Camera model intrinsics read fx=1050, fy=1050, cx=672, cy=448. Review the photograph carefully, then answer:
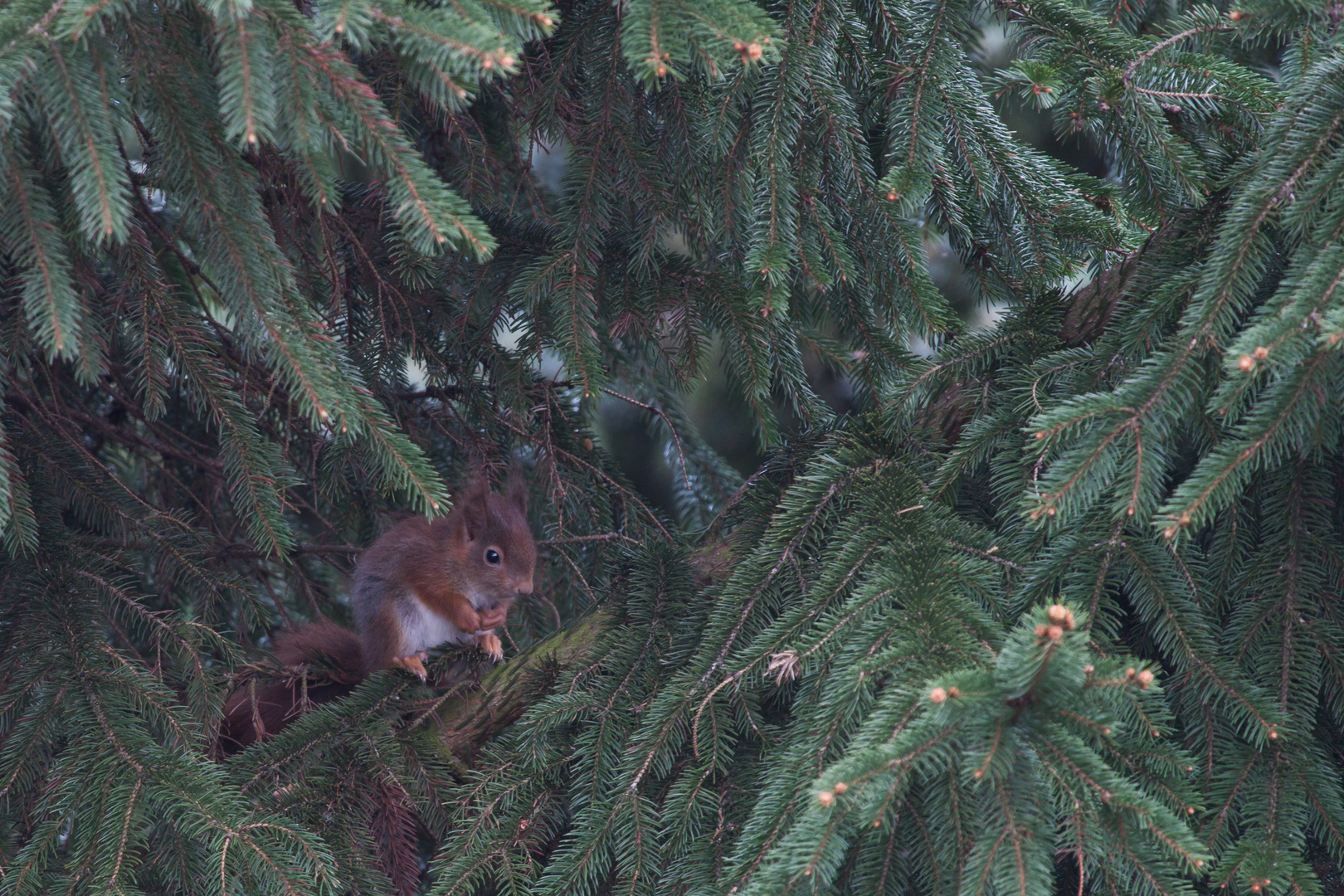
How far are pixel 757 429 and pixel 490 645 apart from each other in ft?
3.35

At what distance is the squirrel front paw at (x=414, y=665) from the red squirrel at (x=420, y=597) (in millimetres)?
45

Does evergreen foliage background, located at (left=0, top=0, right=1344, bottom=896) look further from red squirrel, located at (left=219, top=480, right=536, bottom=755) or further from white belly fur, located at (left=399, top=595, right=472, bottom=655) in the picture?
white belly fur, located at (left=399, top=595, right=472, bottom=655)

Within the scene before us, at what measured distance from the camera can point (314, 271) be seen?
2.53 m

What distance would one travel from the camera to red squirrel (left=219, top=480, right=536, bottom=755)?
110 inches

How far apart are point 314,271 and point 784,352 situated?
45.3 inches

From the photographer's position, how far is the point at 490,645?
2.90 meters

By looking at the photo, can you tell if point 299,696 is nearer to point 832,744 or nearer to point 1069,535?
point 832,744

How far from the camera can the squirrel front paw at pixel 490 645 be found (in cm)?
279

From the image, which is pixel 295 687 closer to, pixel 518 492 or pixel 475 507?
pixel 475 507

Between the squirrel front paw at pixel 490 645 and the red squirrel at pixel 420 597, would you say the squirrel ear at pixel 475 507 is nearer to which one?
the red squirrel at pixel 420 597

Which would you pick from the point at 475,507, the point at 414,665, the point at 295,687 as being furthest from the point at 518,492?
the point at 295,687

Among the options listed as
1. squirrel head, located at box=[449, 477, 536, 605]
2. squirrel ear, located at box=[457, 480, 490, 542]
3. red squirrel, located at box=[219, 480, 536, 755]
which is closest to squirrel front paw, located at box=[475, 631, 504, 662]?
red squirrel, located at box=[219, 480, 536, 755]

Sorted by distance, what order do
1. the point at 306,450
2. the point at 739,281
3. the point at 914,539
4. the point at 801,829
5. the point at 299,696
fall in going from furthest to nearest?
the point at 306,450
the point at 299,696
the point at 739,281
the point at 914,539
the point at 801,829

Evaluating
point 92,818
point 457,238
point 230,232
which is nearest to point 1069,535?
point 457,238
